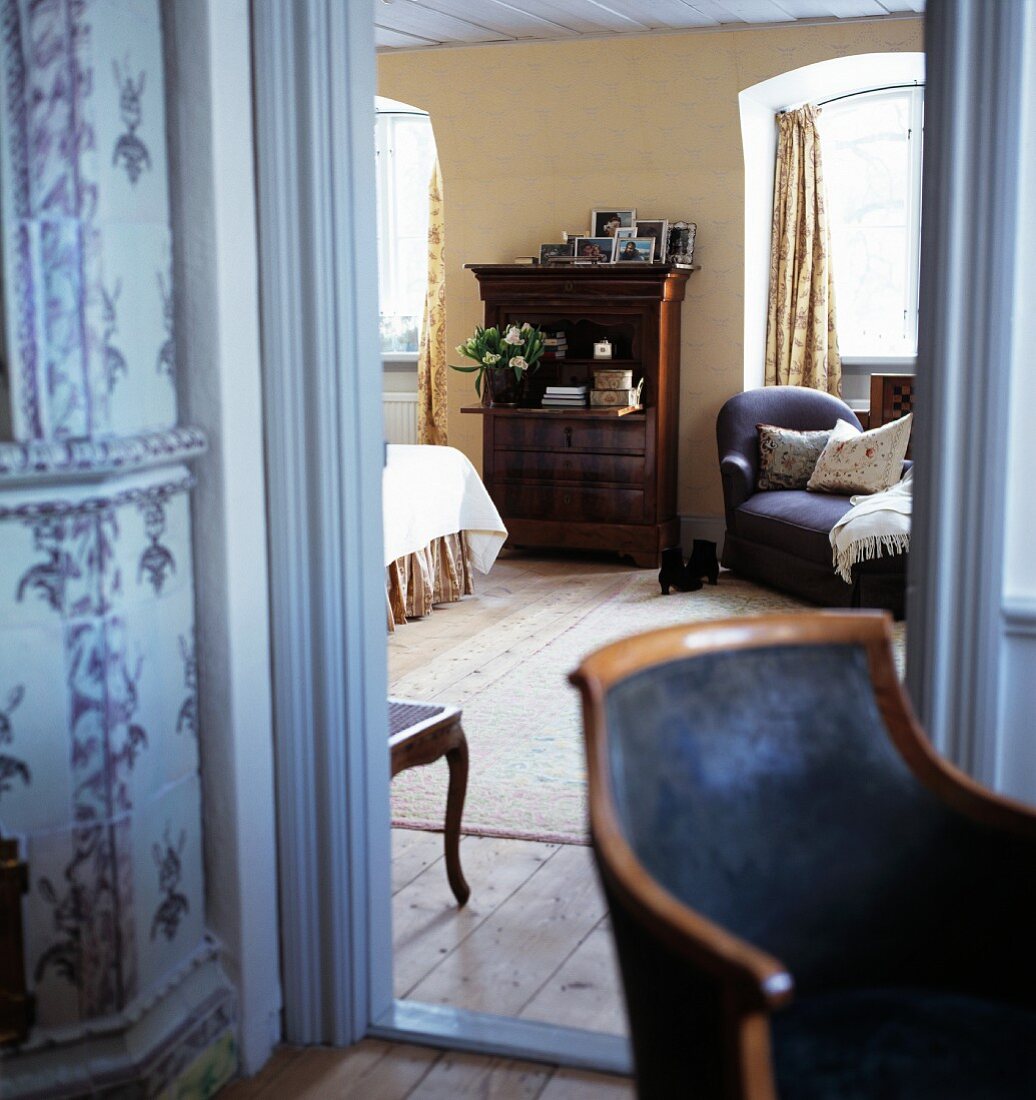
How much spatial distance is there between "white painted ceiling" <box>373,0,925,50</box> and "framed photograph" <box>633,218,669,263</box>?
980 mm

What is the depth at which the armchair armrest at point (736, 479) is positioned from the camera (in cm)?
695

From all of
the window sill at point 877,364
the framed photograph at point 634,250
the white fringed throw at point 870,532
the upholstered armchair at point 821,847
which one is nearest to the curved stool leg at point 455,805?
the upholstered armchair at point 821,847

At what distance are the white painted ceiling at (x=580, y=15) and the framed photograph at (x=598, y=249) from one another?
107 cm

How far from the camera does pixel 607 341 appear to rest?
24.8ft

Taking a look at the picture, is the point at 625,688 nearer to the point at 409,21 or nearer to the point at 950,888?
the point at 950,888

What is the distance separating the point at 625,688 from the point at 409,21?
6.25 m

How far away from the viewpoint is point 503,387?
7586mm

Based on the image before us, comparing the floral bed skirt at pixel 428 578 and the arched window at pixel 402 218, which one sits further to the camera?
the arched window at pixel 402 218

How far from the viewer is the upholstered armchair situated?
5.01 feet

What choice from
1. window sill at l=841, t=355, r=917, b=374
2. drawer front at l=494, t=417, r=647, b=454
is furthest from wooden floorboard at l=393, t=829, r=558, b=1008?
window sill at l=841, t=355, r=917, b=374

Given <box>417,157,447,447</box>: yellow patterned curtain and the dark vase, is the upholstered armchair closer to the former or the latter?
the dark vase

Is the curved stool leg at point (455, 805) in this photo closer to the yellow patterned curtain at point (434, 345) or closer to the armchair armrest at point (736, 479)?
the armchair armrest at point (736, 479)

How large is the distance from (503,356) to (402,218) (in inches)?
86.1

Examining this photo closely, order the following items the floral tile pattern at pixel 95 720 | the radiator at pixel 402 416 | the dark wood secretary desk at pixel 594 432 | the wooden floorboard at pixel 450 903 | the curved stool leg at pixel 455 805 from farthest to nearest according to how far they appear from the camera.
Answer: the radiator at pixel 402 416 → the dark wood secretary desk at pixel 594 432 → the curved stool leg at pixel 455 805 → the wooden floorboard at pixel 450 903 → the floral tile pattern at pixel 95 720
